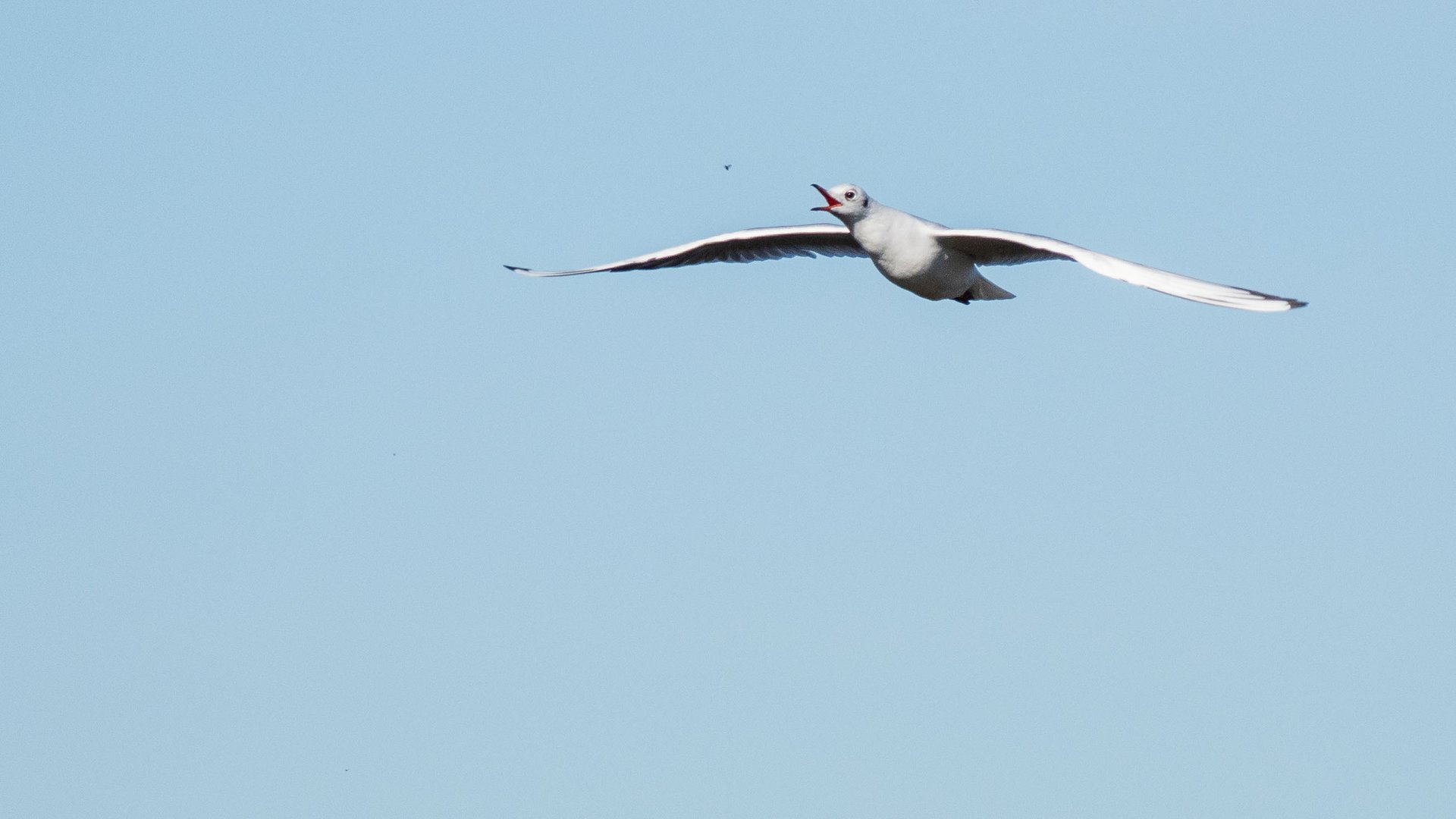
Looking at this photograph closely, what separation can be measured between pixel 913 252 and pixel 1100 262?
130 inches

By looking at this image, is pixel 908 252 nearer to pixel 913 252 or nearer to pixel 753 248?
Result: pixel 913 252

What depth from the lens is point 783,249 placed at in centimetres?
2861

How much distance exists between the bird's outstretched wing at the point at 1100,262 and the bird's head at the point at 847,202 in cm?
111

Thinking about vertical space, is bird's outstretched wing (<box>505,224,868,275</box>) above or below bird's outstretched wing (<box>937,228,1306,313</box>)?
below

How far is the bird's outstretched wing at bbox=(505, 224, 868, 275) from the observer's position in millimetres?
27969

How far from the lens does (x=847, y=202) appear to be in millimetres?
25938

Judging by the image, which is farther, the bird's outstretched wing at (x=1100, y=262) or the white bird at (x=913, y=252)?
the white bird at (x=913, y=252)

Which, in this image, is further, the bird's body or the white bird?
the bird's body

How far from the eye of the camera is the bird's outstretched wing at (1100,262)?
2116 centimetres

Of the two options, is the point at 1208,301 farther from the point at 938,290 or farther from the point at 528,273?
the point at 528,273

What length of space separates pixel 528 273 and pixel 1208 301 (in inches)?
429

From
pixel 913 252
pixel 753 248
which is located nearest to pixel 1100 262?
pixel 913 252

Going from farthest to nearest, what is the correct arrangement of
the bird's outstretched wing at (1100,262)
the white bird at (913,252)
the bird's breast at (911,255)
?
the bird's breast at (911,255)
the white bird at (913,252)
the bird's outstretched wing at (1100,262)

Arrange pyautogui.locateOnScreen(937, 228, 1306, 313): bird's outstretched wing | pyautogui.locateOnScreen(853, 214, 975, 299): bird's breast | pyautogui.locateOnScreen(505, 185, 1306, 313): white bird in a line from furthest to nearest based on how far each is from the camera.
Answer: pyautogui.locateOnScreen(853, 214, 975, 299): bird's breast
pyautogui.locateOnScreen(505, 185, 1306, 313): white bird
pyautogui.locateOnScreen(937, 228, 1306, 313): bird's outstretched wing
